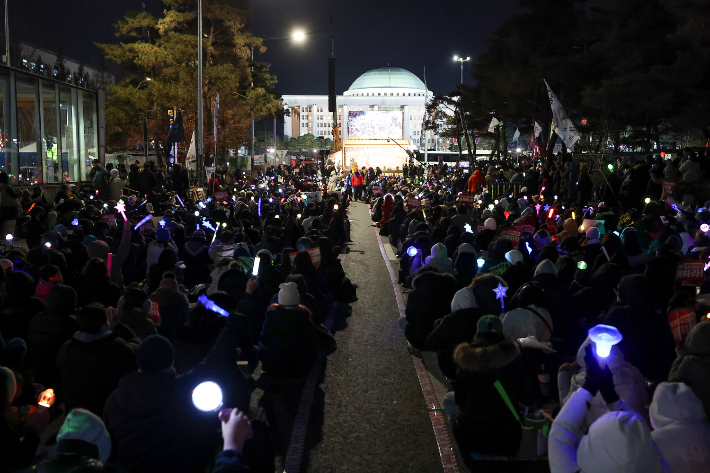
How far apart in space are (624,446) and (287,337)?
440cm

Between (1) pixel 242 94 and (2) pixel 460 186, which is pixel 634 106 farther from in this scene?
(1) pixel 242 94

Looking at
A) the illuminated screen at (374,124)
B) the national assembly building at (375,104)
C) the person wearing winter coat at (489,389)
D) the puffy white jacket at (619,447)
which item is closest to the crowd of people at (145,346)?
the person wearing winter coat at (489,389)

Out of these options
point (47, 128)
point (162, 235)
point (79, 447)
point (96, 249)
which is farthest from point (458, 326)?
point (47, 128)

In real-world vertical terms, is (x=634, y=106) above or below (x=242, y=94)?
below

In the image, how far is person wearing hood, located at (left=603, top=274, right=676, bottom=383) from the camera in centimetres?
584

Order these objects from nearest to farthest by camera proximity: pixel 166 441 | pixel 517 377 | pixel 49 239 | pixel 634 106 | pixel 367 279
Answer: pixel 166 441
pixel 517 377
pixel 49 239
pixel 367 279
pixel 634 106

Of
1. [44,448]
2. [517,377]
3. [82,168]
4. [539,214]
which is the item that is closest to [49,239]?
[44,448]

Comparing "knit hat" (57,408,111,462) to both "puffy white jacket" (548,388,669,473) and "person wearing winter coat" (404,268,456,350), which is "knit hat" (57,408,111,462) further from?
"person wearing winter coat" (404,268,456,350)

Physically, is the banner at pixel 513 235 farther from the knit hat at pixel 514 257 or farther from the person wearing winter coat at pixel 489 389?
the person wearing winter coat at pixel 489 389

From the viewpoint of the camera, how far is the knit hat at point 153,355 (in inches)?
174

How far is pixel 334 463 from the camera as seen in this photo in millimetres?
5570

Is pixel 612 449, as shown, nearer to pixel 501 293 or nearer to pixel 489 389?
pixel 489 389

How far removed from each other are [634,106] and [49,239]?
15495 mm

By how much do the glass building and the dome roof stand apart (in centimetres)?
14969
